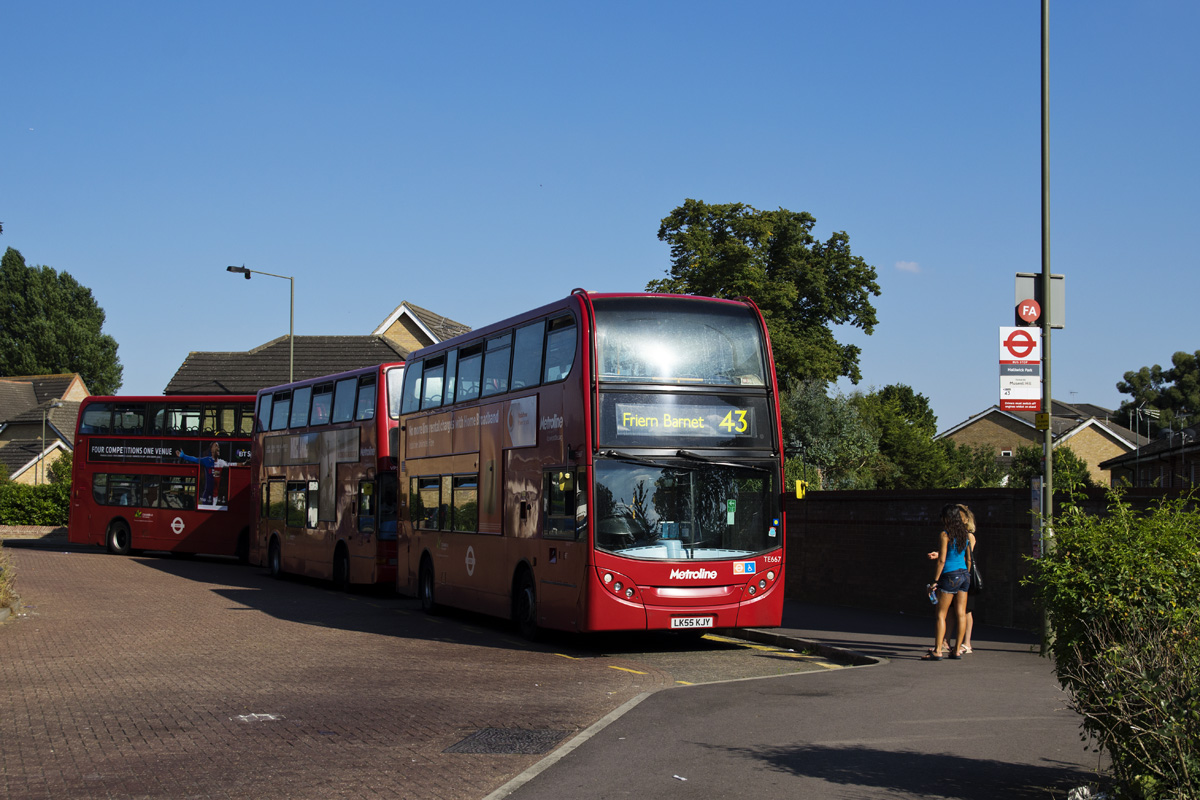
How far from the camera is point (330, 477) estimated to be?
24.3m

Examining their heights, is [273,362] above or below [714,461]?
above

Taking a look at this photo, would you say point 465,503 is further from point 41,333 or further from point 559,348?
point 41,333

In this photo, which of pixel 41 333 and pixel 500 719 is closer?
pixel 500 719

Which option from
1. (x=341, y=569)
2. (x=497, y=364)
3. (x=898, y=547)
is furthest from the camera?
(x=341, y=569)

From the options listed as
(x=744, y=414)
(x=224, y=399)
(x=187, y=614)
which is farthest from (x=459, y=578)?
(x=224, y=399)

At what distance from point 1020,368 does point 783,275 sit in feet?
142

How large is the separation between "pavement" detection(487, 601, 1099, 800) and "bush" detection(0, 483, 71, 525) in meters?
42.9

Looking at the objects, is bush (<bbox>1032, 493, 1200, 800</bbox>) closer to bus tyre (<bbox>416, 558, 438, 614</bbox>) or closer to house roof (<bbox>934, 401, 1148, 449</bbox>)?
bus tyre (<bbox>416, 558, 438, 614</bbox>)

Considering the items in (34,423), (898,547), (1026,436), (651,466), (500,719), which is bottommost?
(500,719)

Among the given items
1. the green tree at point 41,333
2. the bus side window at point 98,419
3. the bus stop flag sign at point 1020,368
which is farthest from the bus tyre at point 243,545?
the green tree at point 41,333

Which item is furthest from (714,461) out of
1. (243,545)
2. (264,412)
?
(243,545)

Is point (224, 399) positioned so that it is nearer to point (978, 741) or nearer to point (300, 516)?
point (300, 516)

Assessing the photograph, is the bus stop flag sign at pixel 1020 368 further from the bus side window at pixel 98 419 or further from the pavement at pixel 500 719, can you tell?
the bus side window at pixel 98 419

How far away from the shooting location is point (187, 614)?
18344 mm
